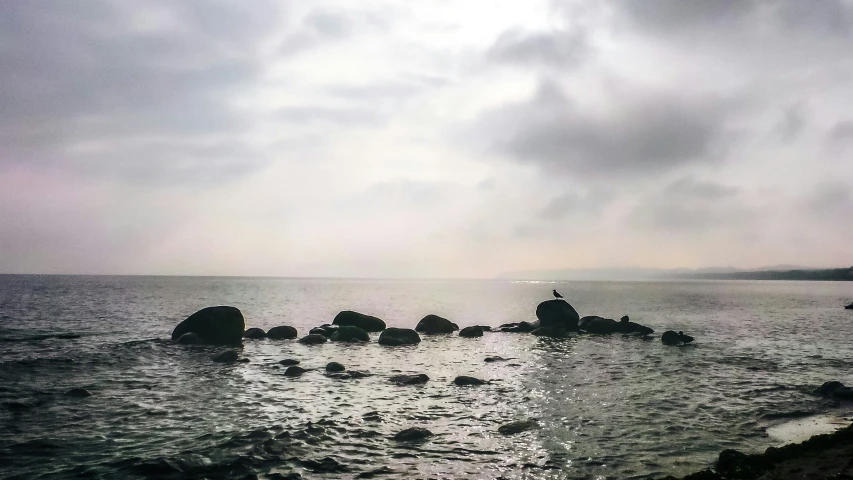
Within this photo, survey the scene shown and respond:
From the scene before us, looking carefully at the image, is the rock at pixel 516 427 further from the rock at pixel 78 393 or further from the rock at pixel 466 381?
the rock at pixel 78 393

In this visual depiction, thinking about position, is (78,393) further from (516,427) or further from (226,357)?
(516,427)

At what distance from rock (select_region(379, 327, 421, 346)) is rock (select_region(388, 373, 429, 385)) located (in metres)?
13.4

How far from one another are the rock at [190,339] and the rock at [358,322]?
1266cm

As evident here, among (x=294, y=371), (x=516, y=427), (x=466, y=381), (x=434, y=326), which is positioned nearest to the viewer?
(x=516, y=427)

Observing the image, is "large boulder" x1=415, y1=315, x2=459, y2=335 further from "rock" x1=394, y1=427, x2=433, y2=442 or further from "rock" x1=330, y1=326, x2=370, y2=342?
"rock" x1=394, y1=427, x2=433, y2=442

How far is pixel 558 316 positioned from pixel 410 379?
29.4m

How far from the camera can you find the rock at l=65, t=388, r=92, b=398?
1969 cm

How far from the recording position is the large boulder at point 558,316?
4869 cm

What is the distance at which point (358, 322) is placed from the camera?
45531mm

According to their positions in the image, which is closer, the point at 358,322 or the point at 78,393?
the point at 78,393

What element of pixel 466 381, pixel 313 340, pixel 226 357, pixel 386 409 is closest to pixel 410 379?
pixel 466 381

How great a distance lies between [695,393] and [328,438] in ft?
52.7

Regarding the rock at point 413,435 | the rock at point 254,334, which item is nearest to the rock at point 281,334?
the rock at point 254,334

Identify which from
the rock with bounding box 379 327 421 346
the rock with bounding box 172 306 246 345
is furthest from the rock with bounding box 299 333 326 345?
the rock with bounding box 172 306 246 345
